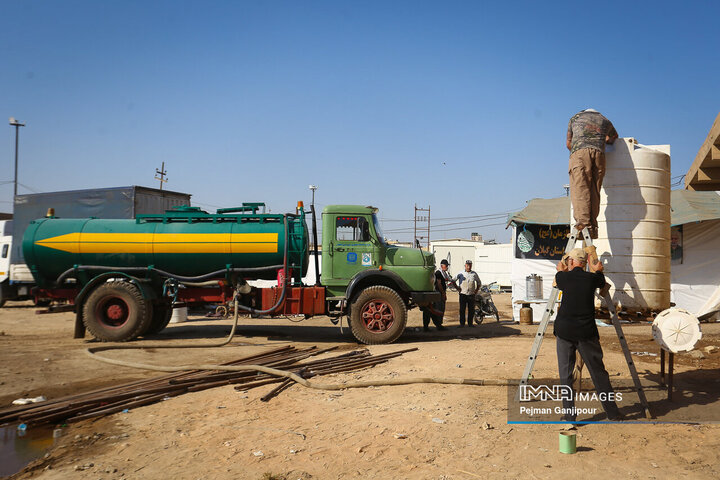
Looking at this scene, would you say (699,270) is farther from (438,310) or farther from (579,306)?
(579,306)

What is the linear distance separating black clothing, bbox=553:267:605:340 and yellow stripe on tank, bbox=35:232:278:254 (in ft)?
23.1

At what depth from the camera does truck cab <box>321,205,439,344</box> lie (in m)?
10.5

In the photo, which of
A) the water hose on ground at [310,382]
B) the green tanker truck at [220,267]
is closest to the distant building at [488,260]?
the green tanker truck at [220,267]

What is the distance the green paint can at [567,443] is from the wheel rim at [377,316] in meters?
6.17

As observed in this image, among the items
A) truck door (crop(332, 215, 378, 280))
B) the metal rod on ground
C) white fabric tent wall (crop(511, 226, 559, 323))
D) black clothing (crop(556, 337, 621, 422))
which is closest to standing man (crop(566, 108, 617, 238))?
black clothing (crop(556, 337, 621, 422))

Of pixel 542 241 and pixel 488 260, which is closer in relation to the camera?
pixel 542 241

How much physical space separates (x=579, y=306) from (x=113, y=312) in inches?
382

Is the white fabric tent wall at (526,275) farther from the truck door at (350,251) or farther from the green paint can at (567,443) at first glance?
the green paint can at (567,443)

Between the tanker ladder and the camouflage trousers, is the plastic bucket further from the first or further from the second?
the camouflage trousers

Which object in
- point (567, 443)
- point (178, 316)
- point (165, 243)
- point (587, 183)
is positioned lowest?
point (178, 316)

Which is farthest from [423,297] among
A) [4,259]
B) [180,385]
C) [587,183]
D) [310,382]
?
[4,259]

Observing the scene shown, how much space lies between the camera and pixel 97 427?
5.23 meters

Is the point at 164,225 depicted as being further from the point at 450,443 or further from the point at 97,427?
the point at 450,443

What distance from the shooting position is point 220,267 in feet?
36.0
